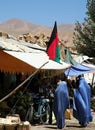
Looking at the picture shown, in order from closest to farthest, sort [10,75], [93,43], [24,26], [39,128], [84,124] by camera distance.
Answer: [39,128] < [84,124] < [10,75] < [93,43] < [24,26]

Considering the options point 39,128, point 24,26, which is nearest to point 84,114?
point 39,128

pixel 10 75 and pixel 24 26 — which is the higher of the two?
pixel 24 26

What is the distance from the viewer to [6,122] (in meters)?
9.18

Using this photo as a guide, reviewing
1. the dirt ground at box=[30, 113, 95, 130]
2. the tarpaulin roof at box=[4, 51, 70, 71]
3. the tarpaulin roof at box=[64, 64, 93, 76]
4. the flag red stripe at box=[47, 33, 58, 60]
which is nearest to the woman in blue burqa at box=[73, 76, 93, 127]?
the dirt ground at box=[30, 113, 95, 130]

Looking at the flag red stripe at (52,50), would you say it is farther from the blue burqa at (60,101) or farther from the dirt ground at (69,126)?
the dirt ground at (69,126)

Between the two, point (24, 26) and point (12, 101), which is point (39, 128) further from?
point (24, 26)

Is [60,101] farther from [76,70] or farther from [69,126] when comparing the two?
[76,70]

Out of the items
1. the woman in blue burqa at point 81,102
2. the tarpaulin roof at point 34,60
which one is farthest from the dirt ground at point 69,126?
the tarpaulin roof at point 34,60

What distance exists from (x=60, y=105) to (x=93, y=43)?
973 inches

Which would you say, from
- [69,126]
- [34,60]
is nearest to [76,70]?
[69,126]

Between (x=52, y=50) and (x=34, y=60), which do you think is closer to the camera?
(x=34, y=60)

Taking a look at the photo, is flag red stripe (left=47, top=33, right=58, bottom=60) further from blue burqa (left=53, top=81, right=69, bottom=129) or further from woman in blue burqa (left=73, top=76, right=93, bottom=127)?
woman in blue burqa (left=73, top=76, right=93, bottom=127)

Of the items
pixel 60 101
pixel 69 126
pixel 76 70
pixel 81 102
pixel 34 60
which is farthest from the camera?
pixel 76 70

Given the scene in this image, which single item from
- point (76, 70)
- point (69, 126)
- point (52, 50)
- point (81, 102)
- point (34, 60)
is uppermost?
point (52, 50)
